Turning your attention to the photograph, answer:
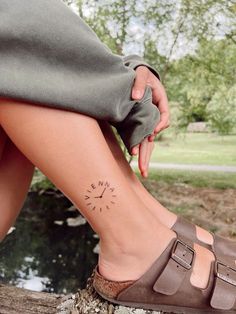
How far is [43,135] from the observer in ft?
1.34

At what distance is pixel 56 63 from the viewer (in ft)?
1.38

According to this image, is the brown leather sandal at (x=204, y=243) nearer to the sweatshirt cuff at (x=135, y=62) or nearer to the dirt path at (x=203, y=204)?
the sweatshirt cuff at (x=135, y=62)

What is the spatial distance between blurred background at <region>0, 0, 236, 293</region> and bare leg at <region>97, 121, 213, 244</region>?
162 centimetres

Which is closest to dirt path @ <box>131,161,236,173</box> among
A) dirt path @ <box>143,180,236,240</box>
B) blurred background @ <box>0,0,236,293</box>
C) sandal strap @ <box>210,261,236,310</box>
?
blurred background @ <box>0,0,236,293</box>

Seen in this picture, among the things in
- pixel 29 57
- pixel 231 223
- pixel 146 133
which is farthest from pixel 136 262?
pixel 231 223

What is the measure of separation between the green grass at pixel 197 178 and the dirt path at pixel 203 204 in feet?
0.10

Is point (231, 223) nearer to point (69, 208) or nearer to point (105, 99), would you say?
point (69, 208)

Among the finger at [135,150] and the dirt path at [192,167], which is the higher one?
the finger at [135,150]

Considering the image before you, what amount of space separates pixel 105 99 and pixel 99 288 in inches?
9.0

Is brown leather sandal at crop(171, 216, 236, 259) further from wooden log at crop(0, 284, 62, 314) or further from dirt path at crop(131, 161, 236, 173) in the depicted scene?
dirt path at crop(131, 161, 236, 173)

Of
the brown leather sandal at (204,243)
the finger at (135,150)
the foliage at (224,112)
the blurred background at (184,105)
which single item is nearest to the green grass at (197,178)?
the blurred background at (184,105)

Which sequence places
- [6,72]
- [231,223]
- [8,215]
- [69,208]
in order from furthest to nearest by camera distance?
1. [69,208]
2. [231,223]
3. [8,215]
4. [6,72]

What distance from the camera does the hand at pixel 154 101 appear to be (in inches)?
19.1

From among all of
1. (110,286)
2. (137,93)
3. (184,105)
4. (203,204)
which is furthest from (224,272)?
(184,105)
